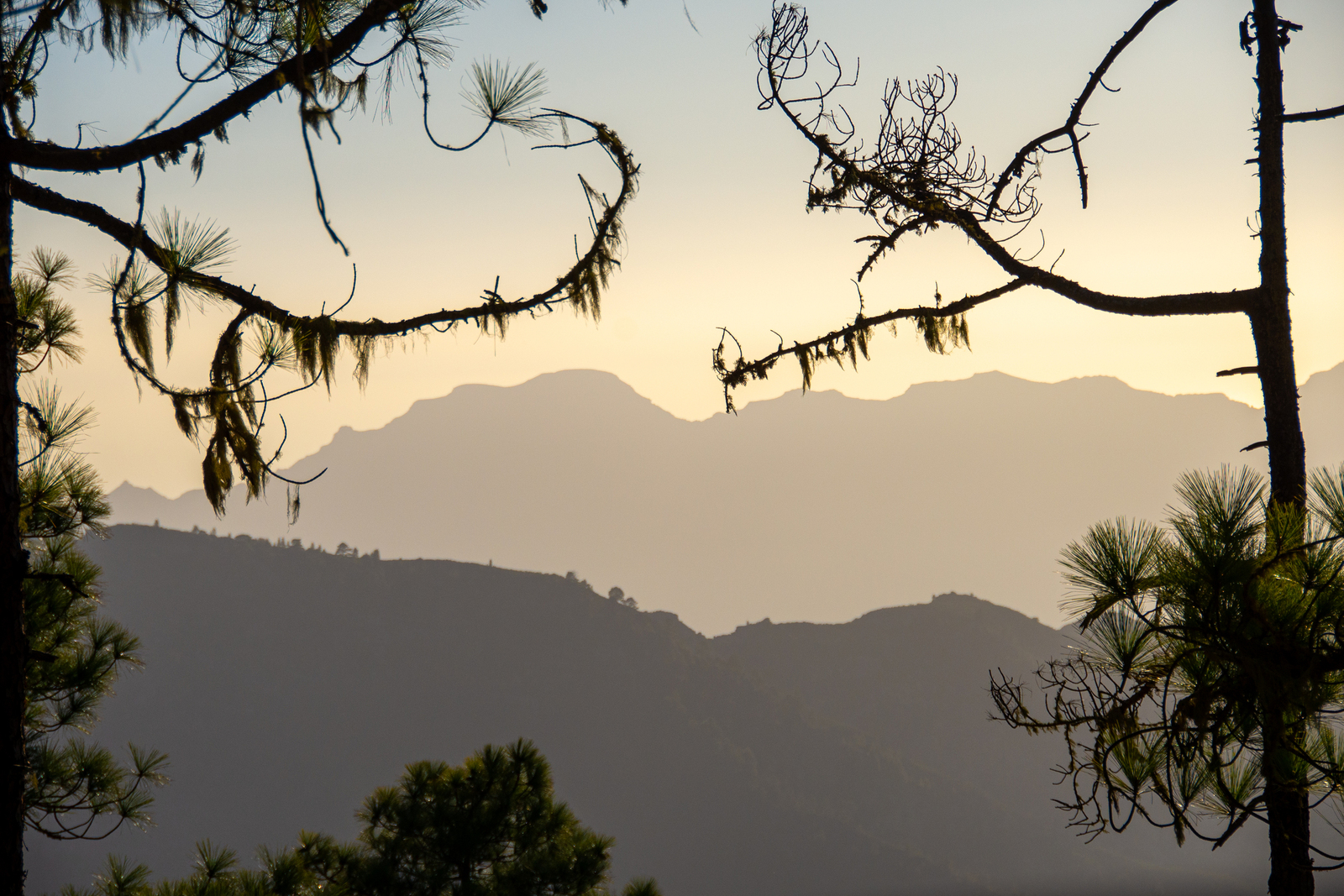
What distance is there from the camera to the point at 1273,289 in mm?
4609

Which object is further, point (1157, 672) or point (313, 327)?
point (313, 327)

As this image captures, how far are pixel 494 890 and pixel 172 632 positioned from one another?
134722mm

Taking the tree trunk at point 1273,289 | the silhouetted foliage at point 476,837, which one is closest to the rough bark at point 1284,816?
the tree trunk at point 1273,289

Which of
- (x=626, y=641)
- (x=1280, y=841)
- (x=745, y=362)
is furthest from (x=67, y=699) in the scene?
(x=626, y=641)

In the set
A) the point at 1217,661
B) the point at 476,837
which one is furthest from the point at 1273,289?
the point at 476,837

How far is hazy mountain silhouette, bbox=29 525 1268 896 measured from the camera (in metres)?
113

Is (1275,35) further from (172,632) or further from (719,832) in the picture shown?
(172,632)

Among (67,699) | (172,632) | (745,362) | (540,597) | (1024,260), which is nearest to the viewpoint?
(1024,260)

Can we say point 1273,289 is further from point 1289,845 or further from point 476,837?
point 476,837

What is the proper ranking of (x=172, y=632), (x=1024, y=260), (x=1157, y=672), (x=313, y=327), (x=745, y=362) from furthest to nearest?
(x=172, y=632) < (x=745, y=362) < (x=1024, y=260) < (x=313, y=327) < (x=1157, y=672)

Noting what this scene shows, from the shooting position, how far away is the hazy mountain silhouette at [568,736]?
11269 cm

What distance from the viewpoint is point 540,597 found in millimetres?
138250

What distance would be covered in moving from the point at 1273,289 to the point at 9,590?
18.8ft

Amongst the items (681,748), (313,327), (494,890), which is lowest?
(681,748)
